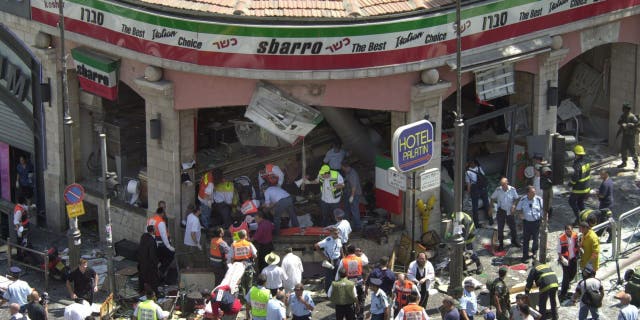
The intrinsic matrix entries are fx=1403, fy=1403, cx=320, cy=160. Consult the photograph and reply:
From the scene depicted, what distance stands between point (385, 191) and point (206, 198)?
400 centimetres

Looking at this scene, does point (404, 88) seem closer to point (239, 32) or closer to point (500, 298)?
point (239, 32)

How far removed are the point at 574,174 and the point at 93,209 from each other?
1143cm

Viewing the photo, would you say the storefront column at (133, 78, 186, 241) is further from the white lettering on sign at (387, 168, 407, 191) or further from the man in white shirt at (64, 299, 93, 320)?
the white lettering on sign at (387, 168, 407, 191)

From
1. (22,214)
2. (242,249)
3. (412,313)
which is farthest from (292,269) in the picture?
(22,214)

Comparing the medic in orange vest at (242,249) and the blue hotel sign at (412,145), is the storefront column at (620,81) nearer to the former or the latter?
the blue hotel sign at (412,145)

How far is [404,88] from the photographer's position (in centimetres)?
3033

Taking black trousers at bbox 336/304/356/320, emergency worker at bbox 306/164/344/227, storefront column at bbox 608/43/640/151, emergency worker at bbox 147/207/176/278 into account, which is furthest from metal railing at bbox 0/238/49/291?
storefront column at bbox 608/43/640/151

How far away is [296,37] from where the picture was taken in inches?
1153

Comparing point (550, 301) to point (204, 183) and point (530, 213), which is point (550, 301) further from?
point (204, 183)

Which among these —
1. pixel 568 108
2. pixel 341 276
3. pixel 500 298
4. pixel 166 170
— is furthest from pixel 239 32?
pixel 568 108

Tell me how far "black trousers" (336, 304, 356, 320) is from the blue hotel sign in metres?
3.16

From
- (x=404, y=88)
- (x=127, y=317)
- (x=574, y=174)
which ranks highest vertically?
(x=404, y=88)

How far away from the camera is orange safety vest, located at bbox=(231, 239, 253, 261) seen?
28562 mm

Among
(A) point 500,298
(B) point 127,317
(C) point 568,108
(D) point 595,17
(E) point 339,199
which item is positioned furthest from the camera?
(C) point 568,108
